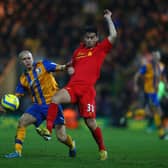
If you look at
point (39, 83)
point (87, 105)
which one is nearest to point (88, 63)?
point (87, 105)

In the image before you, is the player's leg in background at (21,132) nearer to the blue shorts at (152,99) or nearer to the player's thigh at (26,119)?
the player's thigh at (26,119)

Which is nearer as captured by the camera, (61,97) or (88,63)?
(61,97)

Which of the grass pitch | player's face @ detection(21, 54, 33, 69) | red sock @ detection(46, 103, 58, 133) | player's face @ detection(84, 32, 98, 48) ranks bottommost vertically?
the grass pitch

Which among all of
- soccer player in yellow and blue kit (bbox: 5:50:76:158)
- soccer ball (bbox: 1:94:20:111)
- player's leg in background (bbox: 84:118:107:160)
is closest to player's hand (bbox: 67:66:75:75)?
soccer player in yellow and blue kit (bbox: 5:50:76:158)

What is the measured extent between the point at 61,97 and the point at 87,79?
0.60 meters

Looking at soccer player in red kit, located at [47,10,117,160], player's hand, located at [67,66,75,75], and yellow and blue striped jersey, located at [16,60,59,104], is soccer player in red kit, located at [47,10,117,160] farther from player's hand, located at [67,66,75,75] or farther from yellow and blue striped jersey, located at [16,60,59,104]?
yellow and blue striped jersey, located at [16,60,59,104]

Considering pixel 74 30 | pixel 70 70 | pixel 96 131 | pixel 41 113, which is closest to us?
pixel 96 131

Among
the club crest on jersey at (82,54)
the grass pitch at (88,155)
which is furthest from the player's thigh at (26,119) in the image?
the club crest on jersey at (82,54)

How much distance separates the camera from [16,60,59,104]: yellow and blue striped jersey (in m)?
13.2

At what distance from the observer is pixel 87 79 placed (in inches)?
495

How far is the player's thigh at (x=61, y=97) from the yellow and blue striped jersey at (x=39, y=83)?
94cm

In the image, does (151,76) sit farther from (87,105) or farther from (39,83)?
(87,105)

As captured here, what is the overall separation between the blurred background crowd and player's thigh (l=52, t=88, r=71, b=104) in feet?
60.0

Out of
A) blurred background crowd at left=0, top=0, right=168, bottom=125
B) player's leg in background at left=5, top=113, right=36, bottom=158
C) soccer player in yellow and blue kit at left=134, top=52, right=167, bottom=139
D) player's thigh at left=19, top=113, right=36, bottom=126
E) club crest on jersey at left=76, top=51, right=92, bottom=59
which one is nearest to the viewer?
club crest on jersey at left=76, top=51, right=92, bottom=59
